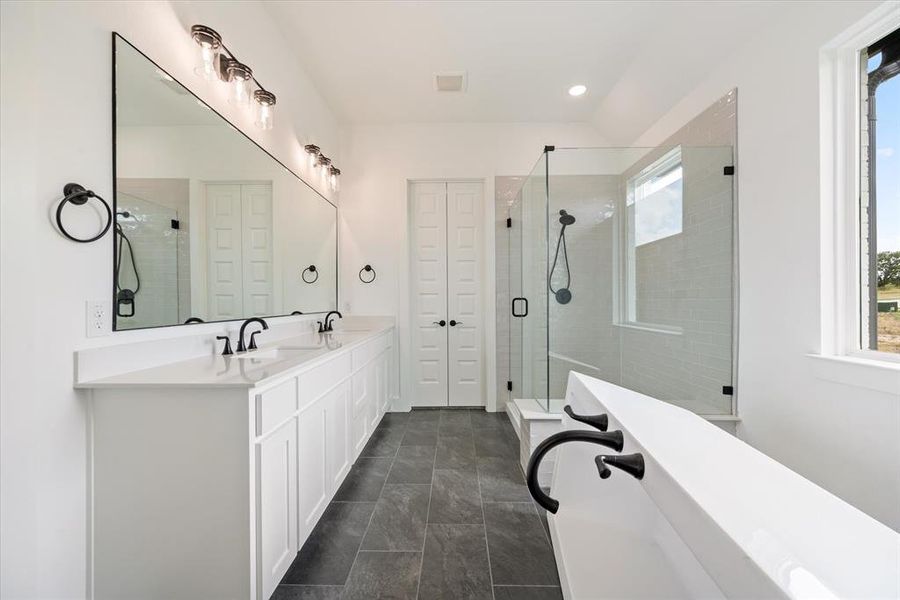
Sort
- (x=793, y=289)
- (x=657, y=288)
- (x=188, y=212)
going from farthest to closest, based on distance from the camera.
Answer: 1. (x=657, y=288)
2. (x=793, y=289)
3. (x=188, y=212)

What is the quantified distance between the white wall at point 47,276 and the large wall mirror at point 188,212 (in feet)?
0.21

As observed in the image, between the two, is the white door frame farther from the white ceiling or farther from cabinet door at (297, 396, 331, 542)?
cabinet door at (297, 396, 331, 542)

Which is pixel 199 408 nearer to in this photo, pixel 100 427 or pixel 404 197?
pixel 100 427

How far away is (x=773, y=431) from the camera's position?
175 cm

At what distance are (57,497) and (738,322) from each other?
9.90 ft

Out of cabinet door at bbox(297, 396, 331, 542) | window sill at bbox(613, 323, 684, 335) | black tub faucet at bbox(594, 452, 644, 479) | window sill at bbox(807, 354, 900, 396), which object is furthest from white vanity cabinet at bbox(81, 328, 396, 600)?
window sill at bbox(613, 323, 684, 335)

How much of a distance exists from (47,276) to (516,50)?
2756 millimetres

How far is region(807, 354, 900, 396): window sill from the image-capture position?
124 cm

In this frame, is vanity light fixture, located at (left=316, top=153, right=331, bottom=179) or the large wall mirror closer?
the large wall mirror

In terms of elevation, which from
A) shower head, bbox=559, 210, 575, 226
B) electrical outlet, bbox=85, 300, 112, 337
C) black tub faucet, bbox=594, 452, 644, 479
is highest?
shower head, bbox=559, 210, 575, 226

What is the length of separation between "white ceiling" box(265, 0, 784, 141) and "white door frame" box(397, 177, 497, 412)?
791 millimetres

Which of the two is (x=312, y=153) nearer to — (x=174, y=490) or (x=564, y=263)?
(x=564, y=263)

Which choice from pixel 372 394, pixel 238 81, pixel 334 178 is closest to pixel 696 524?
pixel 238 81

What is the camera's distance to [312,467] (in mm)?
1547
